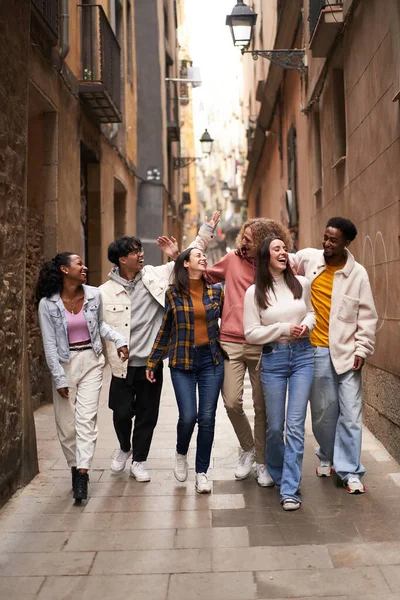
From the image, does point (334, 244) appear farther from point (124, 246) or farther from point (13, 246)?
point (13, 246)

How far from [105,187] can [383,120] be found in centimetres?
811

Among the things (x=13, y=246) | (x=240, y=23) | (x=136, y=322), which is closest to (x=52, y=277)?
(x=13, y=246)

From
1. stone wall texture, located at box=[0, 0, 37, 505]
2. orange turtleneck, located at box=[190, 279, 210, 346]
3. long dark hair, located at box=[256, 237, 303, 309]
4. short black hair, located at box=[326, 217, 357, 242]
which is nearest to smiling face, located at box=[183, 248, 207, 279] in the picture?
orange turtleneck, located at box=[190, 279, 210, 346]

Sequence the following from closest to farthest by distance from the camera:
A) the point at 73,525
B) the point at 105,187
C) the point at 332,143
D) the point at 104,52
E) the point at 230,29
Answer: the point at 73,525 → the point at 332,143 → the point at 230,29 → the point at 104,52 → the point at 105,187

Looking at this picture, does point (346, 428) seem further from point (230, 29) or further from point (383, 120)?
point (230, 29)

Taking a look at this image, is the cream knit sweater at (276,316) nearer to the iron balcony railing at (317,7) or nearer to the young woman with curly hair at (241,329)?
the young woman with curly hair at (241,329)

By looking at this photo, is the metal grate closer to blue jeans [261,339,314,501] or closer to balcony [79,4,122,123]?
balcony [79,4,122,123]

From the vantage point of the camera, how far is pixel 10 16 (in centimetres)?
573

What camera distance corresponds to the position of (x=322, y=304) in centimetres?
589

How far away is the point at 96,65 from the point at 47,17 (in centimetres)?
306

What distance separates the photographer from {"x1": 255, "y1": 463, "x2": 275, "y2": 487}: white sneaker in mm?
5879

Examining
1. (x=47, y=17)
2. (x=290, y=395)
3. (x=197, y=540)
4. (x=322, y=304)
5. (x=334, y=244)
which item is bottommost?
(x=197, y=540)

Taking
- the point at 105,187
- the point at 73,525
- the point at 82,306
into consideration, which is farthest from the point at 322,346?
the point at 105,187

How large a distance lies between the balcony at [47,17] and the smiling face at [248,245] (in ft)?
15.3
